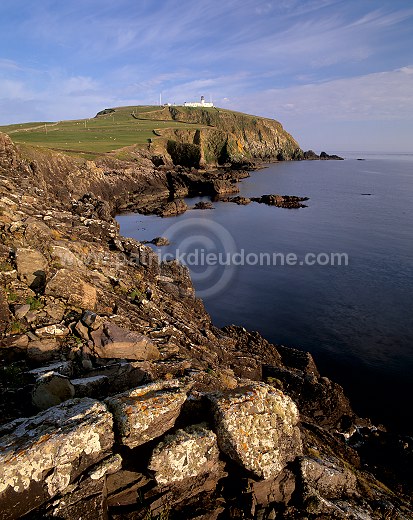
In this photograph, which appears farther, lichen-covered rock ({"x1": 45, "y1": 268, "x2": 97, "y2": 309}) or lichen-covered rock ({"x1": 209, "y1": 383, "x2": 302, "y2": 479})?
lichen-covered rock ({"x1": 45, "y1": 268, "x2": 97, "y2": 309})

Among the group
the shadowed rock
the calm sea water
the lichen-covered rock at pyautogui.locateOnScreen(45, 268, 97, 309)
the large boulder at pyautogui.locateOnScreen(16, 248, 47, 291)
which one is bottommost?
the calm sea water

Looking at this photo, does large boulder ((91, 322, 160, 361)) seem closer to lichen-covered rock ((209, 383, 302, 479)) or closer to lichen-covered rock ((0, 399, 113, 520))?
lichen-covered rock ((0, 399, 113, 520))

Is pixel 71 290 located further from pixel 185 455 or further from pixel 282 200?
pixel 282 200

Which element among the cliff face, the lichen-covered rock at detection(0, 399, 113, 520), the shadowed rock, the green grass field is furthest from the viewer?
the cliff face

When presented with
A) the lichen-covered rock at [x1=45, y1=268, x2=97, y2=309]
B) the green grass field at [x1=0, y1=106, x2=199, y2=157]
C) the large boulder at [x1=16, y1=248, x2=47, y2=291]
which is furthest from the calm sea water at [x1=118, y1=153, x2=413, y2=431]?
the green grass field at [x1=0, y1=106, x2=199, y2=157]

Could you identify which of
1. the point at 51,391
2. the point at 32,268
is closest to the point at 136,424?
the point at 51,391

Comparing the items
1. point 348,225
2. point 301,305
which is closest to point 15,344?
point 301,305

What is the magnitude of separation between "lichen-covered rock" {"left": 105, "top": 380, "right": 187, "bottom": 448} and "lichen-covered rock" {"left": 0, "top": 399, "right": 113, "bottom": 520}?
24cm

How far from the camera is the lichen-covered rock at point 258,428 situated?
671 cm

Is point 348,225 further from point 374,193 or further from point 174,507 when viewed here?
point 174,507

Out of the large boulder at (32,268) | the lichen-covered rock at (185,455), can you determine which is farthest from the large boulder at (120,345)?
the lichen-covered rock at (185,455)

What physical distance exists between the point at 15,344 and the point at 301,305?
974 inches

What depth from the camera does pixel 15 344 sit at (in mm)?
9180

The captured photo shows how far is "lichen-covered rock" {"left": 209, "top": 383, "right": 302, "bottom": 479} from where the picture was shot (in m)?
6.71
